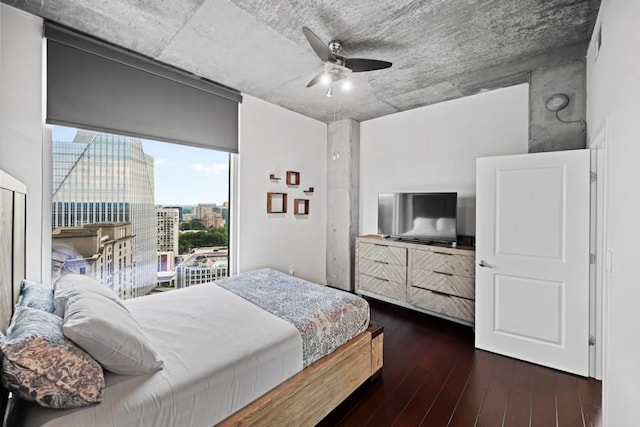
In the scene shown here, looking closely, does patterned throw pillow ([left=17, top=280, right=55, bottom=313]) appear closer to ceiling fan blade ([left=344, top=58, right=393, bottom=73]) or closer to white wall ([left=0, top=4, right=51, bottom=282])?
white wall ([left=0, top=4, right=51, bottom=282])

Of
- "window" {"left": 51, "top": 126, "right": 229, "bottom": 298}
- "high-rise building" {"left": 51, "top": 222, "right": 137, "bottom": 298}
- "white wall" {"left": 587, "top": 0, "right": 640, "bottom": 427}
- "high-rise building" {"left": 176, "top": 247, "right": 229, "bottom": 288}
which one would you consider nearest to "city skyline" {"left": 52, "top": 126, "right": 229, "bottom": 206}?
"window" {"left": 51, "top": 126, "right": 229, "bottom": 298}

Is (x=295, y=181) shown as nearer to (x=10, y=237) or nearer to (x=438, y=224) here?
(x=438, y=224)

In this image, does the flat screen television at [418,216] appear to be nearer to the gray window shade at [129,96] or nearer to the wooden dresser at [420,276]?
the wooden dresser at [420,276]

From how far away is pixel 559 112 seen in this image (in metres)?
2.76

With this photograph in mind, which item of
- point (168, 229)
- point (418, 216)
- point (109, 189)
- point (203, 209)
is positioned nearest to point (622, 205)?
point (418, 216)

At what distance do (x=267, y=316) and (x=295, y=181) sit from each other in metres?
2.62

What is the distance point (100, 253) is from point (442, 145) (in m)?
4.19

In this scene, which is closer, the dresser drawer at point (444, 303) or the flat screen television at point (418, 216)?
the dresser drawer at point (444, 303)

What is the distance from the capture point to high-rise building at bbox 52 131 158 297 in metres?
2.43

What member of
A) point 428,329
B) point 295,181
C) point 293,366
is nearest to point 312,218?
point 295,181

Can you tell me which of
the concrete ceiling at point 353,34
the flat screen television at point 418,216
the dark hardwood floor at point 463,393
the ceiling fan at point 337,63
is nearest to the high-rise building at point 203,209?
the concrete ceiling at point 353,34

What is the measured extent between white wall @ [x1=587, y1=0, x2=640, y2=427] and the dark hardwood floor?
16.4 inches

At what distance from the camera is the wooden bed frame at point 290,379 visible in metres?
1.30

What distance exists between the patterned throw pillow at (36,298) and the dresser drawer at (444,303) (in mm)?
3422
